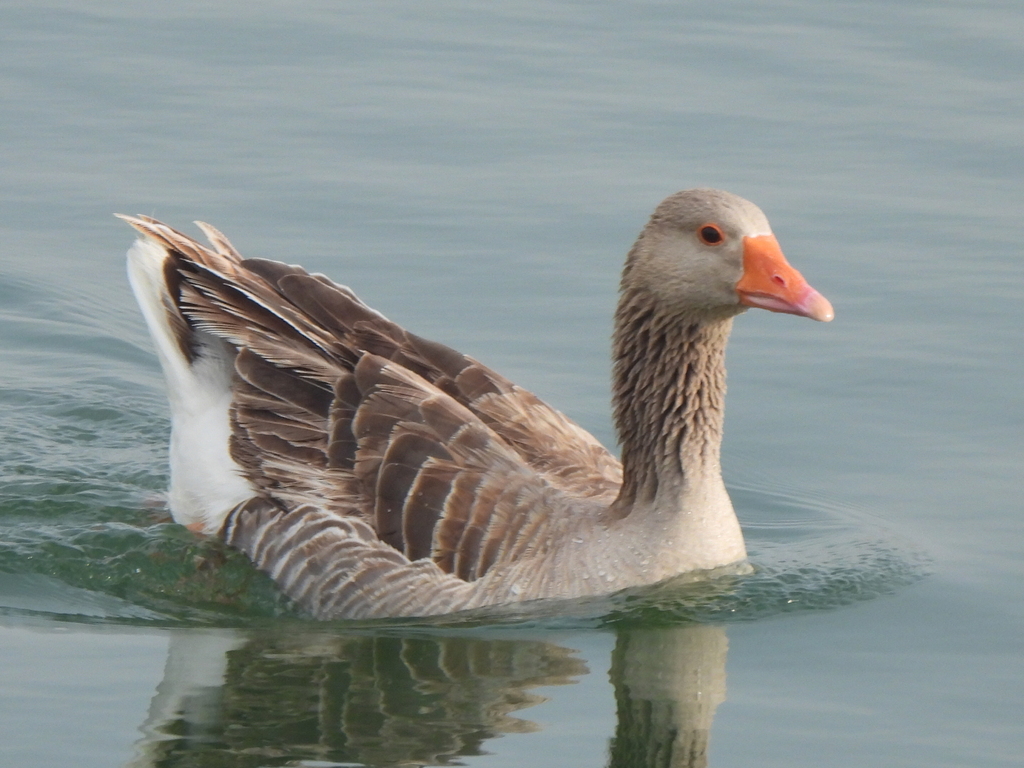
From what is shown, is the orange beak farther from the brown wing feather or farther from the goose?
the brown wing feather

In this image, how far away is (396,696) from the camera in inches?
321

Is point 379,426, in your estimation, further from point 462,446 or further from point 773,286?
point 773,286

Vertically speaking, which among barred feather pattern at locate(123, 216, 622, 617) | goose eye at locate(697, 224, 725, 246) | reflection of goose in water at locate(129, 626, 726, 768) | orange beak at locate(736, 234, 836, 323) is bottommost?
reflection of goose in water at locate(129, 626, 726, 768)

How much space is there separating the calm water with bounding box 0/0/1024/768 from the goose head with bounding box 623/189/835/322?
5.12 ft

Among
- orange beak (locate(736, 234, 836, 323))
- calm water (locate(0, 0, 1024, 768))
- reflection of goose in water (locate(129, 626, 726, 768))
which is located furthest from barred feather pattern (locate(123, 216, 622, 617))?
orange beak (locate(736, 234, 836, 323))

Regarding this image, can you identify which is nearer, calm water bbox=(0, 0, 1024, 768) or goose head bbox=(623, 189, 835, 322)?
calm water bbox=(0, 0, 1024, 768)

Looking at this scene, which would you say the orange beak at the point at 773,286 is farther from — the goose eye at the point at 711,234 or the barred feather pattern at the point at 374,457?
the barred feather pattern at the point at 374,457

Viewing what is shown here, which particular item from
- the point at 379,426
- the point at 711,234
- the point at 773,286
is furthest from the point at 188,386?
the point at 773,286

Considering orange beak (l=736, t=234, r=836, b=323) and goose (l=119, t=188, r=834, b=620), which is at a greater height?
orange beak (l=736, t=234, r=836, b=323)

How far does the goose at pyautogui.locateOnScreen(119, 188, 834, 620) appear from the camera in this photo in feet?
29.3

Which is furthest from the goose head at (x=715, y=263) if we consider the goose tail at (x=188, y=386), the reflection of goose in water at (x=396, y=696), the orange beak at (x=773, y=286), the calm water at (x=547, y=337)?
the goose tail at (x=188, y=386)

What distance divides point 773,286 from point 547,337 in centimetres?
388

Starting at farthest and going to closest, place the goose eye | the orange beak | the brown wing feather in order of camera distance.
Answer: the brown wing feather → the goose eye → the orange beak

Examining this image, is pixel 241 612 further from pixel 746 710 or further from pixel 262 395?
pixel 746 710
